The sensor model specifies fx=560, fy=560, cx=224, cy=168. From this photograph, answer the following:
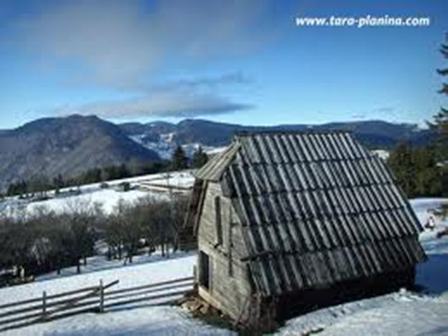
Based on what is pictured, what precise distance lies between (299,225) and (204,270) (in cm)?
676

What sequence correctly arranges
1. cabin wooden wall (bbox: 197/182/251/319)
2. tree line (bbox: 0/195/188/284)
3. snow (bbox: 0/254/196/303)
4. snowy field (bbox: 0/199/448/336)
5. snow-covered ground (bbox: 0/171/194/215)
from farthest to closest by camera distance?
snow-covered ground (bbox: 0/171/194/215), tree line (bbox: 0/195/188/284), snow (bbox: 0/254/196/303), cabin wooden wall (bbox: 197/182/251/319), snowy field (bbox: 0/199/448/336)

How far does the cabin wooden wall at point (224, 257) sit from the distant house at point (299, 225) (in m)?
0.04

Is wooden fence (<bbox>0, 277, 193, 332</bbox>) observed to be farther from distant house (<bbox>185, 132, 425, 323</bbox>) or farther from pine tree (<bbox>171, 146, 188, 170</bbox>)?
pine tree (<bbox>171, 146, 188, 170</bbox>)

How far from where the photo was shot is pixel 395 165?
63.1m

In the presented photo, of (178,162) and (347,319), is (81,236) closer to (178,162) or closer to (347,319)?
(347,319)

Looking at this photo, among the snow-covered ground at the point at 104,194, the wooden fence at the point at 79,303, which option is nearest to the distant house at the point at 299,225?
the wooden fence at the point at 79,303

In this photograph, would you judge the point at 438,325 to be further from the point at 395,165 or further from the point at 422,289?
the point at 395,165

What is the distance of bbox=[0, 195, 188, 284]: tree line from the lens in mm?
57688

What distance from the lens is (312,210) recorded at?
59.3ft

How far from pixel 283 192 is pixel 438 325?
626 centimetres

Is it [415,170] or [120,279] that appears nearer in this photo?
[120,279]

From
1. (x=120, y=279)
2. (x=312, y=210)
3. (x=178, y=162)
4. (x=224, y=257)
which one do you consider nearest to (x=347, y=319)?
(x=312, y=210)

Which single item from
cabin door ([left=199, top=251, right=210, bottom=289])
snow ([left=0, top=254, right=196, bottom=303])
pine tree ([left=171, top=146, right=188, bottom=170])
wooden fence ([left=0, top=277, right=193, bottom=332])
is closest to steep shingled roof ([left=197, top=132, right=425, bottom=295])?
cabin door ([left=199, top=251, right=210, bottom=289])

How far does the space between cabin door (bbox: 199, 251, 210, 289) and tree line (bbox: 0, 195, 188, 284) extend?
109ft
